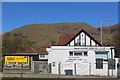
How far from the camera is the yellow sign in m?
24.3

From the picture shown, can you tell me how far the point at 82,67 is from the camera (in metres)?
23.1

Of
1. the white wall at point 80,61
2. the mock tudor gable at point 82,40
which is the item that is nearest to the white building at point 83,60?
the white wall at point 80,61

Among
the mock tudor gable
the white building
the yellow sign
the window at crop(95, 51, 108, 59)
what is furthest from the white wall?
the yellow sign

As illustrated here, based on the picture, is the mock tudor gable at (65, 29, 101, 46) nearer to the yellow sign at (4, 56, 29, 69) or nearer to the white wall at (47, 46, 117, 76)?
the white wall at (47, 46, 117, 76)

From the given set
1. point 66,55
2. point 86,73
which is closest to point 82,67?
point 86,73

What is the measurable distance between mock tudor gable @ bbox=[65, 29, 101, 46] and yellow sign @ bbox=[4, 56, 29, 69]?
5.90m

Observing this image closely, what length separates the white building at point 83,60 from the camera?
23.0 metres

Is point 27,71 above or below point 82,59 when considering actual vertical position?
below

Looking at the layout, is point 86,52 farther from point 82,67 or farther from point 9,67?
point 9,67

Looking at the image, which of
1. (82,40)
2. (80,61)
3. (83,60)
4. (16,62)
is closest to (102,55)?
(83,60)

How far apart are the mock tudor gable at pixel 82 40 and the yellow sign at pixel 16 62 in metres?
5.90

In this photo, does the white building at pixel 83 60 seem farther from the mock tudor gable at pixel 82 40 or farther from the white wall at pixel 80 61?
the mock tudor gable at pixel 82 40

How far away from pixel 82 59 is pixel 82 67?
0.94 m

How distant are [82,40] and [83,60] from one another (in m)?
3.76
